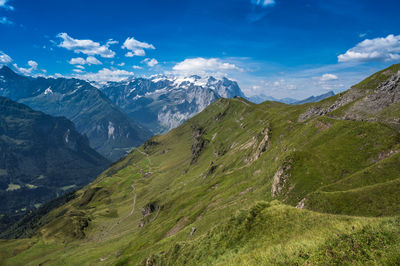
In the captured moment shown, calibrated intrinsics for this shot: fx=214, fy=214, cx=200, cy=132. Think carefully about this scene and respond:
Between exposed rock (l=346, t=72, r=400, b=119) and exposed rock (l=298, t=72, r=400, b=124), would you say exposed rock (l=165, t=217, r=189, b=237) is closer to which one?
exposed rock (l=298, t=72, r=400, b=124)

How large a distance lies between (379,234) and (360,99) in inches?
4840

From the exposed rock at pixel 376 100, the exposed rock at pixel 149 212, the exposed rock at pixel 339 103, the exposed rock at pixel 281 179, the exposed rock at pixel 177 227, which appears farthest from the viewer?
the exposed rock at pixel 149 212

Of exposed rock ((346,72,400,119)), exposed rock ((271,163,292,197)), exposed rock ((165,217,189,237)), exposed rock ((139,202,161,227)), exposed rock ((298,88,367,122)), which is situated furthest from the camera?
exposed rock ((139,202,161,227))

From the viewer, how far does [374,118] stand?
96500mm

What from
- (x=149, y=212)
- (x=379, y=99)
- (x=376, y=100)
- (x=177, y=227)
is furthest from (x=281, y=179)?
(x=149, y=212)

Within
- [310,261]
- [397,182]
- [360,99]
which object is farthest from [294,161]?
[360,99]

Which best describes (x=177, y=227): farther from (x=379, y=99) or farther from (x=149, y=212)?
(x=379, y=99)

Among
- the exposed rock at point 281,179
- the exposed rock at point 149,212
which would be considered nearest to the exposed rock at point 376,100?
the exposed rock at point 281,179

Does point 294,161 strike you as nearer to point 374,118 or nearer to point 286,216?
point 286,216

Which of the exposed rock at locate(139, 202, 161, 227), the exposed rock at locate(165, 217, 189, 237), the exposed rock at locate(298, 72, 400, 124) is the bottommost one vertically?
the exposed rock at locate(139, 202, 161, 227)

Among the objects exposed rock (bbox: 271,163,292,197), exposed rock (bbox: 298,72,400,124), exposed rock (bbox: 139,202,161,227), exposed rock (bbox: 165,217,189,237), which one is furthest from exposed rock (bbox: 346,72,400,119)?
exposed rock (bbox: 139,202,161,227)

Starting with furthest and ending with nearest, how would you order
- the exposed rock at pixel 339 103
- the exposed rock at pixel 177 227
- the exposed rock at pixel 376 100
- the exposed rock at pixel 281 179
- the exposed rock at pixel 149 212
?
1. the exposed rock at pixel 149 212
2. the exposed rock at pixel 339 103
3. the exposed rock at pixel 177 227
4. the exposed rock at pixel 376 100
5. the exposed rock at pixel 281 179

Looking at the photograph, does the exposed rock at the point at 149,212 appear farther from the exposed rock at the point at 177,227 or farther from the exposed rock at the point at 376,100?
the exposed rock at the point at 376,100

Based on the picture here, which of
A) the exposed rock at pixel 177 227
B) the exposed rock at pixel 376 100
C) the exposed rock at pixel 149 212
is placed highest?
the exposed rock at pixel 376 100
